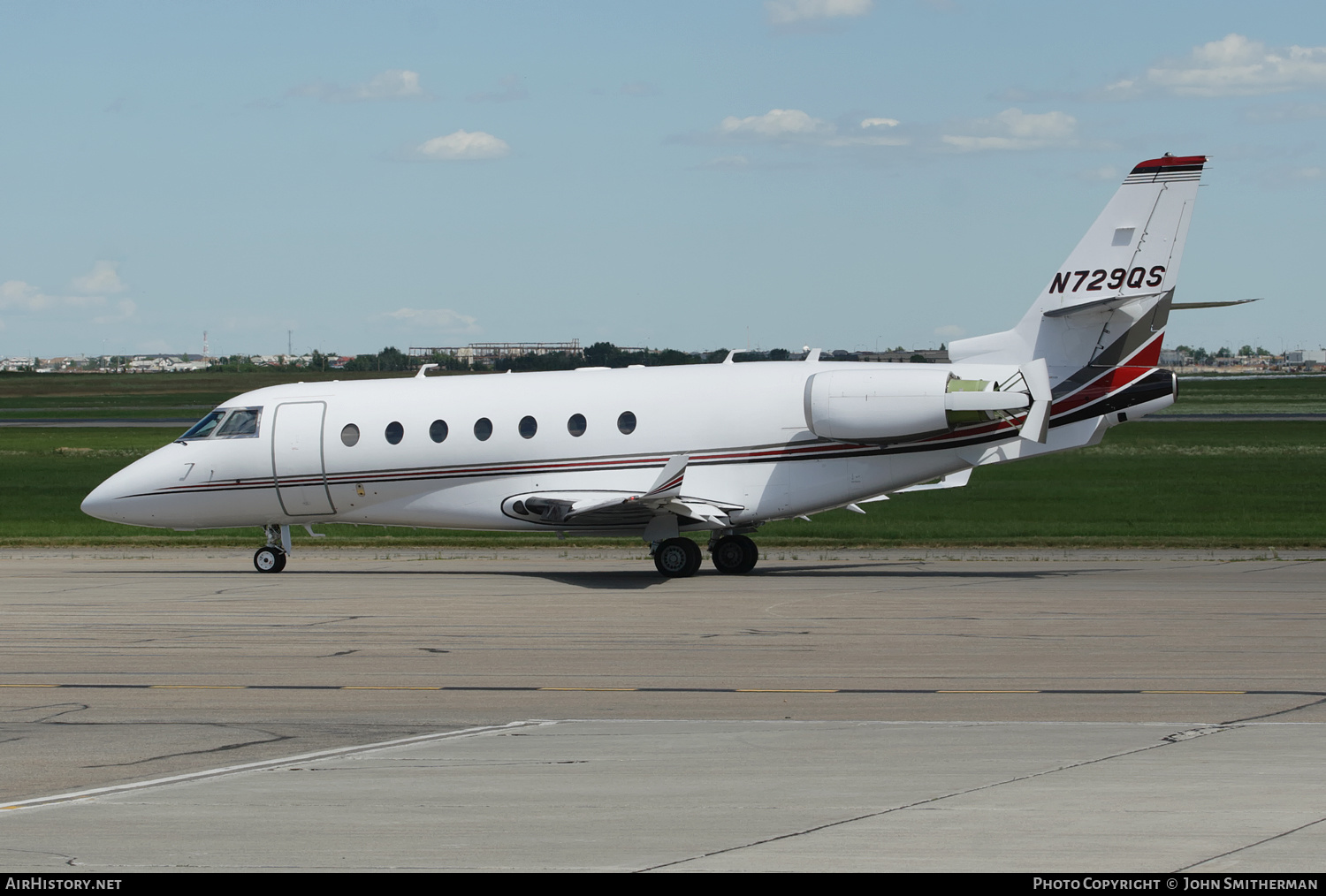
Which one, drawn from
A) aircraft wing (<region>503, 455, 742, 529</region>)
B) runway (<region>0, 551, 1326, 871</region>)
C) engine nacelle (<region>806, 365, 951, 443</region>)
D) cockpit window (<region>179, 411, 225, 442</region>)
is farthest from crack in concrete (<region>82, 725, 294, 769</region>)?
cockpit window (<region>179, 411, 225, 442</region>)

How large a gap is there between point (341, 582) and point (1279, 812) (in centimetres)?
1793

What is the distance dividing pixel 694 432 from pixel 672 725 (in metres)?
12.5

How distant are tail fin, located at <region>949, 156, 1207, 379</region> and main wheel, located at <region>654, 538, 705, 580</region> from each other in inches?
261

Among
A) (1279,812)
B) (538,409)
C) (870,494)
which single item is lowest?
(1279,812)

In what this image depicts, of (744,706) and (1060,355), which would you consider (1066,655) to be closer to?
(744,706)

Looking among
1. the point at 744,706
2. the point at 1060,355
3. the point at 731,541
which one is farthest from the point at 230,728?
the point at 1060,355

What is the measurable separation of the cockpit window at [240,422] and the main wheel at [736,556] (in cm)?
864

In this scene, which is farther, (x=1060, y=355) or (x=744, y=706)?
(x=1060, y=355)

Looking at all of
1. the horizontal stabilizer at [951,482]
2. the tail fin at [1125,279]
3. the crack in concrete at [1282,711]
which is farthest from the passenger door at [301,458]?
the crack in concrete at [1282,711]

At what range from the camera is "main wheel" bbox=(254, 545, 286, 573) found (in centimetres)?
2612

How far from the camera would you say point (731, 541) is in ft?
83.0

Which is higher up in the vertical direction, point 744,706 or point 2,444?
point 2,444

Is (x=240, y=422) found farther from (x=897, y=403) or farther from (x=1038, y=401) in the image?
(x=1038, y=401)

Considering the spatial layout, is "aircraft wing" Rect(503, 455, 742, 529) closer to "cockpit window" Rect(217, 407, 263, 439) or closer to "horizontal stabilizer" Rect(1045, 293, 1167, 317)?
"cockpit window" Rect(217, 407, 263, 439)
